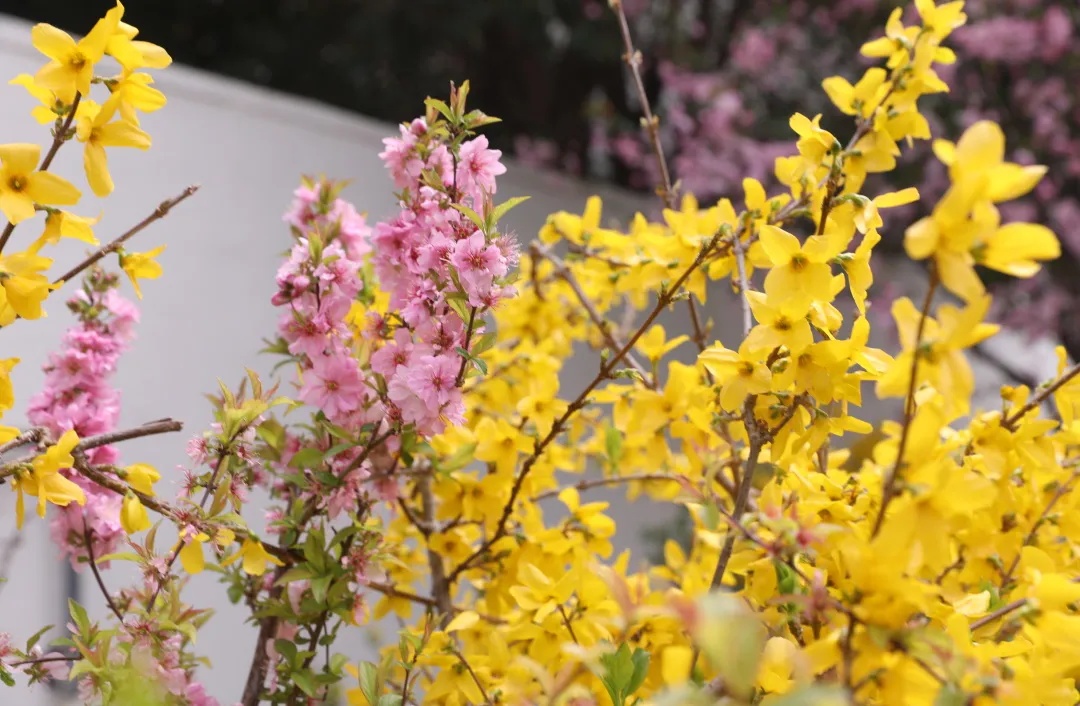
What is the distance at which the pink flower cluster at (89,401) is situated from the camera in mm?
680

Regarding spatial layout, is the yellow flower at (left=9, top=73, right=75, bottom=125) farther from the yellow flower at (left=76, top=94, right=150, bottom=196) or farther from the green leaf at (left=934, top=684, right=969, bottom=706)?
the green leaf at (left=934, top=684, right=969, bottom=706)

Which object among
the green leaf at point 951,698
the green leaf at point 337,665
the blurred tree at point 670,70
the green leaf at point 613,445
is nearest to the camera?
the green leaf at point 951,698

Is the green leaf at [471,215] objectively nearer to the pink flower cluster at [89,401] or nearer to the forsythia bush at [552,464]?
the forsythia bush at [552,464]

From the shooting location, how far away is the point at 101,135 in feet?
1.85

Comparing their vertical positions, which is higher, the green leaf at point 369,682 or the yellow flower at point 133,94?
the yellow flower at point 133,94

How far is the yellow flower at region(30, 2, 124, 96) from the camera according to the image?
0.53 metres

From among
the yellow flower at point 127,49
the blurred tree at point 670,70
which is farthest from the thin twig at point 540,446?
the blurred tree at point 670,70

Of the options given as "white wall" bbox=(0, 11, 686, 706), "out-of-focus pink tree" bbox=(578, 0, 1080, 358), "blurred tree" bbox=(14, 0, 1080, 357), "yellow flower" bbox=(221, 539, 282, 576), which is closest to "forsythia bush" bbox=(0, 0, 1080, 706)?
"yellow flower" bbox=(221, 539, 282, 576)

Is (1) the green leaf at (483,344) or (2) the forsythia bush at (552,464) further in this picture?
(1) the green leaf at (483,344)

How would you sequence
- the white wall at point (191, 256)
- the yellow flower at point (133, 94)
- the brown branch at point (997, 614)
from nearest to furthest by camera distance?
the brown branch at point (997, 614) < the yellow flower at point (133, 94) < the white wall at point (191, 256)

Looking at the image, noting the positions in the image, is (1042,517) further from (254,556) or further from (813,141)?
(254,556)

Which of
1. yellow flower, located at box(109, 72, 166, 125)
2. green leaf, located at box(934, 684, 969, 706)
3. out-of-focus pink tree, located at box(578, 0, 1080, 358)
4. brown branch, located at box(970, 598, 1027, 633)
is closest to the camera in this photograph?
green leaf, located at box(934, 684, 969, 706)

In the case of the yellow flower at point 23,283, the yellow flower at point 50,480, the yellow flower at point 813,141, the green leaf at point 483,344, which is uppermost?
the yellow flower at point 813,141

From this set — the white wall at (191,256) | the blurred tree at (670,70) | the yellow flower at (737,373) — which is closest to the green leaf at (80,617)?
the yellow flower at (737,373)
